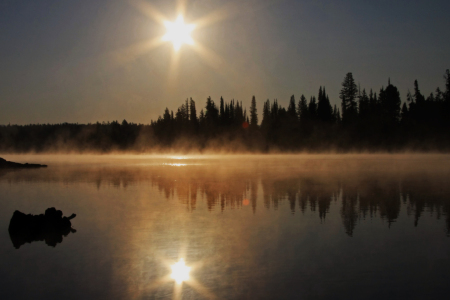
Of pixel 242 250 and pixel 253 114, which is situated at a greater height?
pixel 253 114

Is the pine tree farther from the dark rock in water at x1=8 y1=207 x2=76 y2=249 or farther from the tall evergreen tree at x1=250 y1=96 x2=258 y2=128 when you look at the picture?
the dark rock in water at x1=8 y1=207 x2=76 y2=249

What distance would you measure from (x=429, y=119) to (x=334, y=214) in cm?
10519

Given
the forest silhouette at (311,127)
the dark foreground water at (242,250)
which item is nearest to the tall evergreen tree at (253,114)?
the forest silhouette at (311,127)

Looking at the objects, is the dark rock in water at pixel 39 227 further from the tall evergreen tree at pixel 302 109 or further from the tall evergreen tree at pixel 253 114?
the tall evergreen tree at pixel 253 114

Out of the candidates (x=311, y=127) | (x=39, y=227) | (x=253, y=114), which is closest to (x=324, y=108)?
(x=311, y=127)

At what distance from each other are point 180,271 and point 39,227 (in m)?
7.85

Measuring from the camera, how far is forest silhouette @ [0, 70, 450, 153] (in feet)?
363

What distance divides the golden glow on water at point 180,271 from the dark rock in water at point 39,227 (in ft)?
18.4

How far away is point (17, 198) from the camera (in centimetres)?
2542

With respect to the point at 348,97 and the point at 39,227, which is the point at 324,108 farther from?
the point at 39,227

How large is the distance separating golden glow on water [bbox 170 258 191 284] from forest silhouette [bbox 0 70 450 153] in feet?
364

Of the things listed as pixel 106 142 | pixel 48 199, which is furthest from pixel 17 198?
pixel 106 142

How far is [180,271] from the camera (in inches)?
422

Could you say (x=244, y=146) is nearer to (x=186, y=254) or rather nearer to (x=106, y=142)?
(x=106, y=142)
